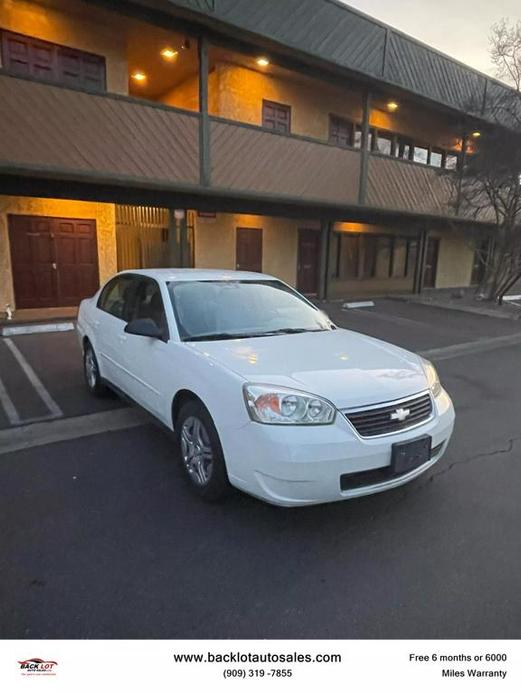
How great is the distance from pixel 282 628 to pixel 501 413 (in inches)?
156

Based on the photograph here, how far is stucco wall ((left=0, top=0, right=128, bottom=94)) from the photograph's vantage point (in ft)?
26.5

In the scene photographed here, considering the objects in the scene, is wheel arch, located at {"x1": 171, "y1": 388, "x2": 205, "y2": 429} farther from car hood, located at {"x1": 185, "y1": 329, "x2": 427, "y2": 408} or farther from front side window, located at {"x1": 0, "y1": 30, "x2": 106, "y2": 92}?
front side window, located at {"x1": 0, "y1": 30, "x2": 106, "y2": 92}

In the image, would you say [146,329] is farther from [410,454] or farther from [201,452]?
[410,454]

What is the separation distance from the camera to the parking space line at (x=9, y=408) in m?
4.36

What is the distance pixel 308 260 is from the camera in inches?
550

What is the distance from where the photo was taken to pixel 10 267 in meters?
9.11

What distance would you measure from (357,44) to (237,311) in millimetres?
10031

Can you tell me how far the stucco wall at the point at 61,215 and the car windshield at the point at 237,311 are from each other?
7.17m

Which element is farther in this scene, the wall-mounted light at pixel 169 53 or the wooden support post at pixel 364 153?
the wooden support post at pixel 364 153

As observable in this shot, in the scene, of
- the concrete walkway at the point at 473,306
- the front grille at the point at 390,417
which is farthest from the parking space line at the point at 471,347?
the front grille at the point at 390,417

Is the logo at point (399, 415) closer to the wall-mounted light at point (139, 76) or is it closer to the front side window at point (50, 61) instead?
the front side window at point (50, 61)

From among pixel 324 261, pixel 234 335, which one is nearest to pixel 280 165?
pixel 324 261
